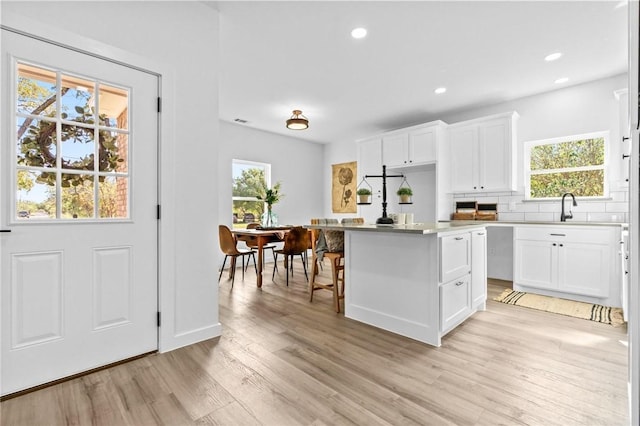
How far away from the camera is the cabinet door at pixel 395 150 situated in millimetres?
5062

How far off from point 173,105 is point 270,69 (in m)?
1.59

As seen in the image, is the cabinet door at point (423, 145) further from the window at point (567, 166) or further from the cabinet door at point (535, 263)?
the cabinet door at point (535, 263)

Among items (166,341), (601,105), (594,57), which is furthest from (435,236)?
(601,105)

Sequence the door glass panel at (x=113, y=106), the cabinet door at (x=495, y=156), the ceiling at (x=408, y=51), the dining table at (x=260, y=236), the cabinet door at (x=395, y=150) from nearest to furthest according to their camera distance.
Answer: the door glass panel at (x=113, y=106)
the ceiling at (x=408, y=51)
the dining table at (x=260, y=236)
the cabinet door at (x=495, y=156)
the cabinet door at (x=395, y=150)

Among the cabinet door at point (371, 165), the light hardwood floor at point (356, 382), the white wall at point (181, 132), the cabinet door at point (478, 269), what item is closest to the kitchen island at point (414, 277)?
the cabinet door at point (478, 269)

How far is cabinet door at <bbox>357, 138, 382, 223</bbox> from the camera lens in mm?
5512

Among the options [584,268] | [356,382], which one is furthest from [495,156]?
[356,382]

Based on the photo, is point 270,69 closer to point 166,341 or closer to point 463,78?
point 463,78

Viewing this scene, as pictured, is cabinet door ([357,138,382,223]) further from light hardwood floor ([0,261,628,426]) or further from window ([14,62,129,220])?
window ([14,62,129,220])

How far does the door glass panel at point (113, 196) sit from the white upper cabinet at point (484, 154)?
4.39 m

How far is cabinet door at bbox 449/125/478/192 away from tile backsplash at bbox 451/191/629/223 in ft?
1.08

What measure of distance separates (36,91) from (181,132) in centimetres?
80

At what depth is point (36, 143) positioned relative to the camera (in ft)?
5.77

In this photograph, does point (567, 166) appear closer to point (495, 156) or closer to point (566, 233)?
point (495, 156)
